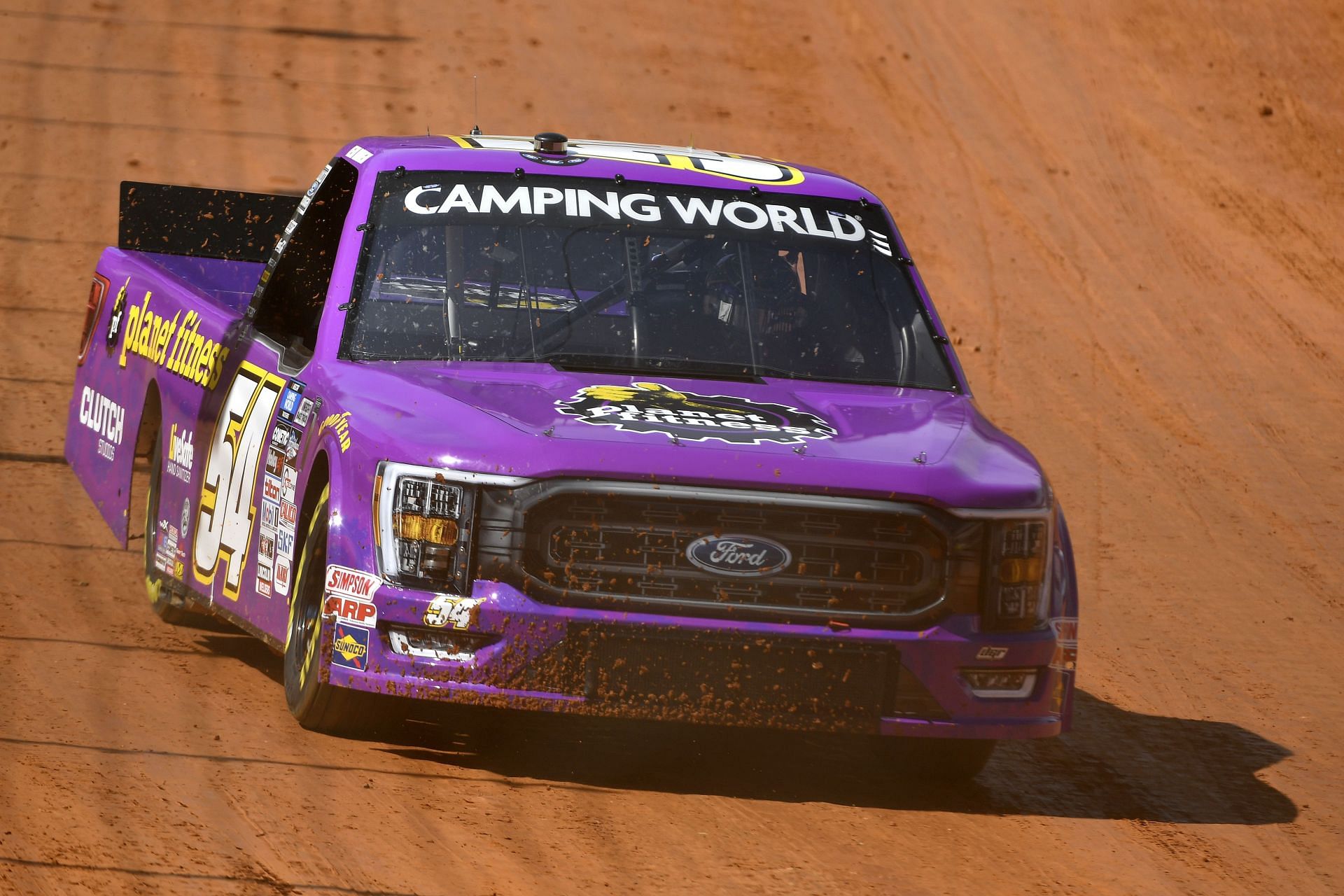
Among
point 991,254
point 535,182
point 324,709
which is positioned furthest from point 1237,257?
point 324,709

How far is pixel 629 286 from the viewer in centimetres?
675

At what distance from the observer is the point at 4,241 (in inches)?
637

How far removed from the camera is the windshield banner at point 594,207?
687 cm

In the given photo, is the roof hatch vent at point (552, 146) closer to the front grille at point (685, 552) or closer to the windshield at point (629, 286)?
the windshield at point (629, 286)

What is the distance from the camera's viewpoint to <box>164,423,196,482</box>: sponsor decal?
25.0ft

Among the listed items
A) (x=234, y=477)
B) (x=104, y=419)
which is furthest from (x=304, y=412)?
(x=104, y=419)

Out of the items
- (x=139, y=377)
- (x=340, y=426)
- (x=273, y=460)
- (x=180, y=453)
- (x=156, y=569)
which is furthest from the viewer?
(x=139, y=377)

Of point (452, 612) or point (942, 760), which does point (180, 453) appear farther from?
point (942, 760)

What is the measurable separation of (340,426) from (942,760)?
2.06 meters

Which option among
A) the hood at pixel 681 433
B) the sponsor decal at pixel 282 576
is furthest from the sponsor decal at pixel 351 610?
the sponsor decal at pixel 282 576

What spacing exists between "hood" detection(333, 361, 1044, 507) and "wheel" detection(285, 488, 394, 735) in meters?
0.42

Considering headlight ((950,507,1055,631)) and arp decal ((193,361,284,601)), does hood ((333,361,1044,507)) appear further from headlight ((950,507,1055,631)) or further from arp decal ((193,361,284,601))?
arp decal ((193,361,284,601))

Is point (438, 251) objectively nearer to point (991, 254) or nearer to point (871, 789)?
point (871, 789)

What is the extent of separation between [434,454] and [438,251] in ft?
4.05
